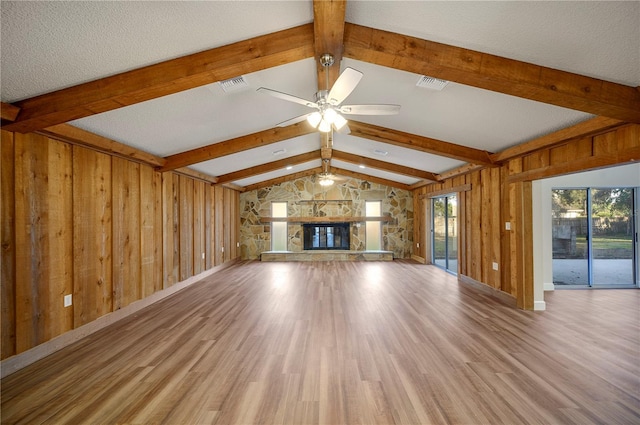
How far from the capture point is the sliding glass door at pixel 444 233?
6.95 m

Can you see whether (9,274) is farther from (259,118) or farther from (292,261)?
(292,261)

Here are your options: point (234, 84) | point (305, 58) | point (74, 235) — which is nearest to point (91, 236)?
point (74, 235)

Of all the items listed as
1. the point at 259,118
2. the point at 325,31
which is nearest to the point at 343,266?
the point at 259,118

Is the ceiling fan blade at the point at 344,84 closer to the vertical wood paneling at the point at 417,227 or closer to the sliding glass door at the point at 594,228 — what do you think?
the sliding glass door at the point at 594,228

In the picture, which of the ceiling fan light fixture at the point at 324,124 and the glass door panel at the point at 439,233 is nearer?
the ceiling fan light fixture at the point at 324,124

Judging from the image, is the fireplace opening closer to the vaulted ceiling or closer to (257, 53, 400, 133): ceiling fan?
the vaulted ceiling

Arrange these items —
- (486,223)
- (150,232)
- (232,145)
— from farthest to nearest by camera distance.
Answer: (486,223), (232,145), (150,232)

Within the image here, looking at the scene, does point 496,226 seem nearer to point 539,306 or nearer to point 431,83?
point 539,306

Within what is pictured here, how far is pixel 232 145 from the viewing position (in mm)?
4648

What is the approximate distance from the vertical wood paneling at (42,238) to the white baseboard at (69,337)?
73mm

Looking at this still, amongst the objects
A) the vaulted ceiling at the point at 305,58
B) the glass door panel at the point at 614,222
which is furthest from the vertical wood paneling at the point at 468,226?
the glass door panel at the point at 614,222

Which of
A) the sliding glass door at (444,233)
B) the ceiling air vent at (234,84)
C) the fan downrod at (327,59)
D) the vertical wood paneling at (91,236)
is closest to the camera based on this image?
the fan downrod at (327,59)

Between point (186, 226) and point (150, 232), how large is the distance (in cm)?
120

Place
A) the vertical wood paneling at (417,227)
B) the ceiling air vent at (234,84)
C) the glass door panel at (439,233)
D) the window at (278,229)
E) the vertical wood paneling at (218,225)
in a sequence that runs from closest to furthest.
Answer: the ceiling air vent at (234,84)
the vertical wood paneling at (218,225)
the glass door panel at (439,233)
the vertical wood paneling at (417,227)
the window at (278,229)
